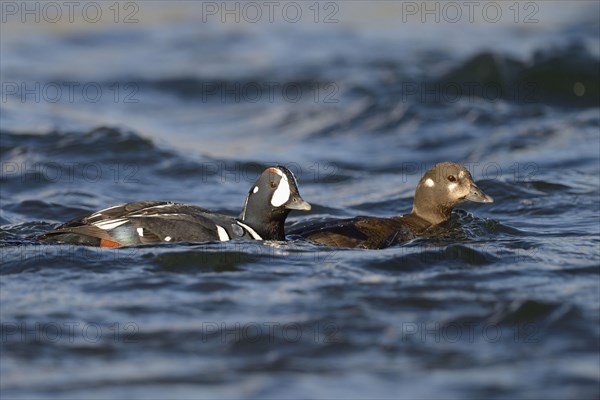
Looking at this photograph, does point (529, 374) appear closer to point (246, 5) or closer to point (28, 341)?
point (28, 341)

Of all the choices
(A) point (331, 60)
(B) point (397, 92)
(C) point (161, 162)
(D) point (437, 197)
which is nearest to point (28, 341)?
(D) point (437, 197)

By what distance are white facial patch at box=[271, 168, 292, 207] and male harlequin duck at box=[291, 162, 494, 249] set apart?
61 cm

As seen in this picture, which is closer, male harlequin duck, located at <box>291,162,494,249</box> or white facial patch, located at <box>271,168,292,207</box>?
white facial patch, located at <box>271,168,292,207</box>

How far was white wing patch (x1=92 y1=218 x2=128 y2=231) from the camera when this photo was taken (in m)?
11.3

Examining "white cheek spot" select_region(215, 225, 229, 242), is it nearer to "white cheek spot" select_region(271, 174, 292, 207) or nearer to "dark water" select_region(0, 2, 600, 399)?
"dark water" select_region(0, 2, 600, 399)

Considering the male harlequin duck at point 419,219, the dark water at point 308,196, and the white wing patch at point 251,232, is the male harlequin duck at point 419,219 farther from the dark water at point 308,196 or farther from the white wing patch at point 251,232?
the white wing patch at point 251,232

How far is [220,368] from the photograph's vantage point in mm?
8633

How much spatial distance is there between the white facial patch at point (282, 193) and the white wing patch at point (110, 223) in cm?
150

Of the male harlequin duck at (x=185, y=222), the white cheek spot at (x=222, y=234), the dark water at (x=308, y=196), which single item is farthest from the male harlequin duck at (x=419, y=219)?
the white cheek spot at (x=222, y=234)

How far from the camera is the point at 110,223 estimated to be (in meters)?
11.4

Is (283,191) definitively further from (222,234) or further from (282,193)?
(222,234)

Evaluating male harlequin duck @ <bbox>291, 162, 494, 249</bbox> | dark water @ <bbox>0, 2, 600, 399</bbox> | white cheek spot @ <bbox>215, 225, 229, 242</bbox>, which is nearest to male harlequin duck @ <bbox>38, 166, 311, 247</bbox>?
white cheek spot @ <bbox>215, 225, 229, 242</bbox>

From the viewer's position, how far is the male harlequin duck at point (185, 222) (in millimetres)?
11305

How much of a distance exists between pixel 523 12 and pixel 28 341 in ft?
68.3
